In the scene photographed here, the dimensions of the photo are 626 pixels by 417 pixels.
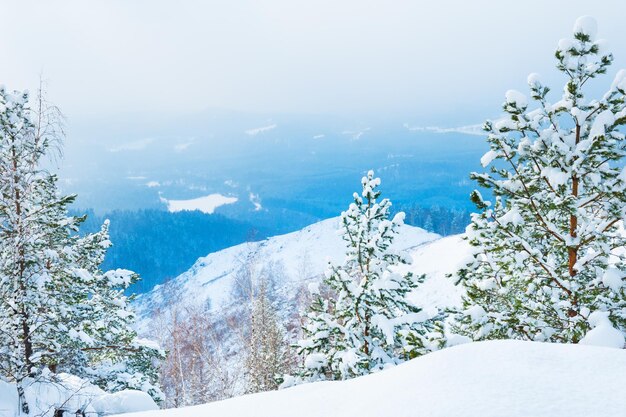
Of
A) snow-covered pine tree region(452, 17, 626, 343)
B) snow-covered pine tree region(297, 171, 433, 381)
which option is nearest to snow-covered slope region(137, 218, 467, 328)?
snow-covered pine tree region(297, 171, 433, 381)

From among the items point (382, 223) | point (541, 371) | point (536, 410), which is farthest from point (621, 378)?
point (382, 223)

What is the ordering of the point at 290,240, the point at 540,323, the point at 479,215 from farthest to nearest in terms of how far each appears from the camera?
the point at 290,240, the point at 479,215, the point at 540,323

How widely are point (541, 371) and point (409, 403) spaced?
134cm

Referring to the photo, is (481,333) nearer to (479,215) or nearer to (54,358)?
(479,215)

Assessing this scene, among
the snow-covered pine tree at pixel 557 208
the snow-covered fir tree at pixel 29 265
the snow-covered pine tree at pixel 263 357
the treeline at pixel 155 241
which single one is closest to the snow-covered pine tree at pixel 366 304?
the snow-covered pine tree at pixel 557 208

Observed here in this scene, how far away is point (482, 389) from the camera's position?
3539mm

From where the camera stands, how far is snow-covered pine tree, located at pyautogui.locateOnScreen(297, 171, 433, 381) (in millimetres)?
9727

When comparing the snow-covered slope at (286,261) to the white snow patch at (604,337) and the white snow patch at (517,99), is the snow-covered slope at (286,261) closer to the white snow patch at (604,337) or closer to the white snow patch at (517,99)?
the white snow patch at (517,99)

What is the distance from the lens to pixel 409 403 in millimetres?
3564

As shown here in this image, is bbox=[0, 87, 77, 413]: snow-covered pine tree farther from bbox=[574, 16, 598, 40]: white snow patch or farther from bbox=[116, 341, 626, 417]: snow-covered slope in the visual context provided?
bbox=[574, 16, 598, 40]: white snow patch

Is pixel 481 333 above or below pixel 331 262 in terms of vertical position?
below

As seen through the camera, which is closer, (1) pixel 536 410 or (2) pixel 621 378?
(1) pixel 536 410

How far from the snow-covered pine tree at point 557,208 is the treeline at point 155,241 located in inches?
5852

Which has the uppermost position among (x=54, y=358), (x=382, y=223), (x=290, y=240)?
(x=382, y=223)
